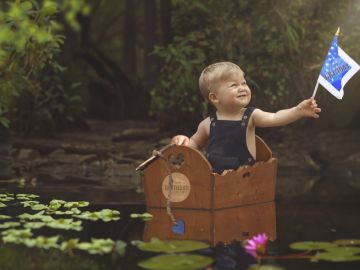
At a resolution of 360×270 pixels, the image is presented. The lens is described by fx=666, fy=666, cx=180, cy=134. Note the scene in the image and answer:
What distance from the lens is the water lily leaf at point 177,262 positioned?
3047mm

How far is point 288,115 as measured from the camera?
4895 millimetres

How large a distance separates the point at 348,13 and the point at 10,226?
6.49 metres

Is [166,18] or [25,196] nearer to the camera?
[25,196]

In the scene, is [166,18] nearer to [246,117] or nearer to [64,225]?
[246,117]

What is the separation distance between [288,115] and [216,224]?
107 centimetres

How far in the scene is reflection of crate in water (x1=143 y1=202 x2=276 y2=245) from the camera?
13.0 feet

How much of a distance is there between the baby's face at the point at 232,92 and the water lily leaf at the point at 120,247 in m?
1.83

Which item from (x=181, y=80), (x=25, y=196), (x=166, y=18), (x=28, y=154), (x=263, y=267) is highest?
(x=166, y=18)

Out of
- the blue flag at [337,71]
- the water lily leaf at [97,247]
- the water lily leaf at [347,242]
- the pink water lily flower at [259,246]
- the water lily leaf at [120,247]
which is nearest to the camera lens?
the pink water lily flower at [259,246]

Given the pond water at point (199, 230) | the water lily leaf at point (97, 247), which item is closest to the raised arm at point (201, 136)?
the pond water at point (199, 230)

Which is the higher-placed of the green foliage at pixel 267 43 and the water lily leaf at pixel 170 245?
the green foliage at pixel 267 43

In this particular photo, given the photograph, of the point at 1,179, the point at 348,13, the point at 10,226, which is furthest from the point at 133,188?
the point at 348,13

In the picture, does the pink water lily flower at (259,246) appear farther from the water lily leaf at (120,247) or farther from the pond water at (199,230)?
the water lily leaf at (120,247)

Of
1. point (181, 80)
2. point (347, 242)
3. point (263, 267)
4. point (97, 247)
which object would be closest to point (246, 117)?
point (347, 242)
